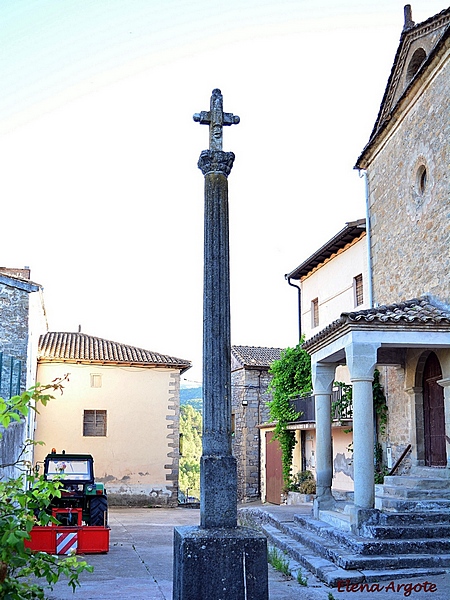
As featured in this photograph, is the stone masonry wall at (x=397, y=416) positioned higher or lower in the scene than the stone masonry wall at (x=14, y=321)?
lower

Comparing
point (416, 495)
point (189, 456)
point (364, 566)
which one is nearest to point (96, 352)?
point (416, 495)

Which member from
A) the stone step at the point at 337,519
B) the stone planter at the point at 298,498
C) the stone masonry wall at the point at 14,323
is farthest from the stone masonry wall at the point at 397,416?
the stone masonry wall at the point at 14,323

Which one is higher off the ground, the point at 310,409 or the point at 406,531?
the point at 310,409

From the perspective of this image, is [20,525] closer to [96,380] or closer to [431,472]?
[431,472]

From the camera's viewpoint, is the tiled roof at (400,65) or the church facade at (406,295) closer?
the church facade at (406,295)

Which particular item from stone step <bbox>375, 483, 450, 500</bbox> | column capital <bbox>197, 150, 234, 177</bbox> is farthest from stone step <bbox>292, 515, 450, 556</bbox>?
column capital <bbox>197, 150, 234, 177</bbox>

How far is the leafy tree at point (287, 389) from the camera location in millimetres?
20734

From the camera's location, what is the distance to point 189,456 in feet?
232

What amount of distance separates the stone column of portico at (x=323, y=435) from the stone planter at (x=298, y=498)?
6.17 metres

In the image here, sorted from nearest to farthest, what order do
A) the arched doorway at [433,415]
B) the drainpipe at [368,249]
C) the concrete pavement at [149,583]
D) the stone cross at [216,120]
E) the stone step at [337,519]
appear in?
the stone cross at [216,120] < the concrete pavement at [149,583] < the stone step at [337,519] < the arched doorway at [433,415] < the drainpipe at [368,249]

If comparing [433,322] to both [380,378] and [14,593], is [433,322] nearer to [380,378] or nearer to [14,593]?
[380,378]

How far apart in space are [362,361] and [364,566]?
2.99 meters

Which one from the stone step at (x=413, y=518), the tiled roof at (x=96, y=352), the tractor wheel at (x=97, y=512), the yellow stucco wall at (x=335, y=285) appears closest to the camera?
the stone step at (x=413, y=518)

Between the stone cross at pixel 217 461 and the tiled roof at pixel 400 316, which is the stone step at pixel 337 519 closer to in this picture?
the tiled roof at pixel 400 316
